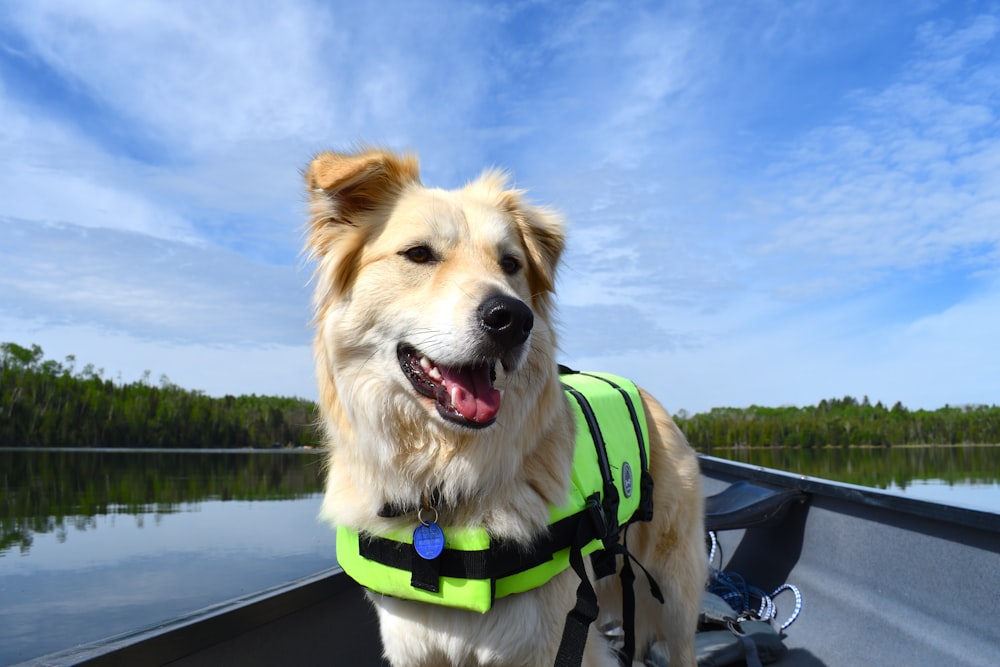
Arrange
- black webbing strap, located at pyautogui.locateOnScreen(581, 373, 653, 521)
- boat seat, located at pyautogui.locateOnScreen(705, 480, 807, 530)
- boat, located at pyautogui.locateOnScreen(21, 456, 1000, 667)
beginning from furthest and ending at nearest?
boat seat, located at pyautogui.locateOnScreen(705, 480, 807, 530) → black webbing strap, located at pyautogui.locateOnScreen(581, 373, 653, 521) → boat, located at pyautogui.locateOnScreen(21, 456, 1000, 667)

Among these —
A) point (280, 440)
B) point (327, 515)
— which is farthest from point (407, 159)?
point (280, 440)

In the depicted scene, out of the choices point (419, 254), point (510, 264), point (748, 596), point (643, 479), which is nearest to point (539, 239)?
point (510, 264)

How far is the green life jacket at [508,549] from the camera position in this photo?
2.33 metres

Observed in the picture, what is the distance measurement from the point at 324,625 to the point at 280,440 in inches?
4325

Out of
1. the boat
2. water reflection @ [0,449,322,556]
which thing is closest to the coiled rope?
the boat

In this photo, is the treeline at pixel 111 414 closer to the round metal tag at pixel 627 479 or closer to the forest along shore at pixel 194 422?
the forest along shore at pixel 194 422

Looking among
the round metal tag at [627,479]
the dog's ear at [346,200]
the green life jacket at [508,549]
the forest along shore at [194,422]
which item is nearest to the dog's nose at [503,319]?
the green life jacket at [508,549]

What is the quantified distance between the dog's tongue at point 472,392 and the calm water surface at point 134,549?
4.28 feet

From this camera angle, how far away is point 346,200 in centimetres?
301

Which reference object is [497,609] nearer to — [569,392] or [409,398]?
[409,398]

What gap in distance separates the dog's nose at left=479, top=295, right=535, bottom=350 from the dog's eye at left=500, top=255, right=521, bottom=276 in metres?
0.59

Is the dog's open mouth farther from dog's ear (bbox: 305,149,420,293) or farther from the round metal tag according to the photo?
the round metal tag

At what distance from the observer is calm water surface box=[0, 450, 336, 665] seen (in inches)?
612

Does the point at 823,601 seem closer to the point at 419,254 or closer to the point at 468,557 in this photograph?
the point at 468,557
